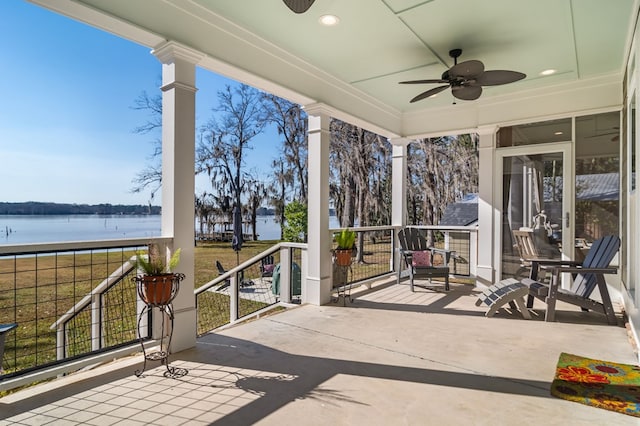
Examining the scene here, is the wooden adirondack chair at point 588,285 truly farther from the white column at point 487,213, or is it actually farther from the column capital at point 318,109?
the column capital at point 318,109

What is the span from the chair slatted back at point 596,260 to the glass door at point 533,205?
94 cm

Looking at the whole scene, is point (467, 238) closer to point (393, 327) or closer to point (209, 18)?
point (393, 327)

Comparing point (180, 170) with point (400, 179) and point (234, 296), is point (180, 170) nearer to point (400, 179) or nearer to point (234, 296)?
point (234, 296)

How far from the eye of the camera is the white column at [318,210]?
15.5 feet

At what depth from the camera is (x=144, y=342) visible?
2.96 metres

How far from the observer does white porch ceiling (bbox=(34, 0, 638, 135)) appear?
303 cm

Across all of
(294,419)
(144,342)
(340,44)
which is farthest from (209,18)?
(294,419)

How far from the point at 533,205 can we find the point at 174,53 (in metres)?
5.20

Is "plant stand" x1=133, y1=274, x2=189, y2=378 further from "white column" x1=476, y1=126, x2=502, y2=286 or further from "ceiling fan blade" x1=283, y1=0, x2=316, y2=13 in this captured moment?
"white column" x1=476, y1=126, x2=502, y2=286

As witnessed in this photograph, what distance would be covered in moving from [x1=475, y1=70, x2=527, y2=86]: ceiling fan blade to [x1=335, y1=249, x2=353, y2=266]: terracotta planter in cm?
255

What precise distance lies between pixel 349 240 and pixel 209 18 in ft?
9.99

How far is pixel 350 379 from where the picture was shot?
8.36 feet

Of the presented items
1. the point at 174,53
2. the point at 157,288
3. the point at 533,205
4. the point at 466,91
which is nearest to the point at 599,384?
the point at 466,91

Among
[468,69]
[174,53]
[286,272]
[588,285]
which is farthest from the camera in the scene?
[286,272]
